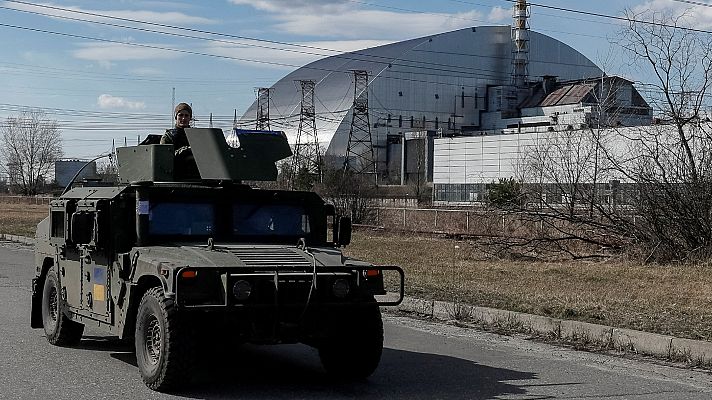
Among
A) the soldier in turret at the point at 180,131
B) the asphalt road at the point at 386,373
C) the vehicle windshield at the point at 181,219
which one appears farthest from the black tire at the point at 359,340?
the soldier in turret at the point at 180,131

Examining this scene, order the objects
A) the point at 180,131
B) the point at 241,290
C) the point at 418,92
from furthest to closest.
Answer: the point at 418,92 < the point at 180,131 < the point at 241,290

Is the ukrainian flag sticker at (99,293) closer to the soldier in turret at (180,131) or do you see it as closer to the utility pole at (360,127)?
the soldier in turret at (180,131)

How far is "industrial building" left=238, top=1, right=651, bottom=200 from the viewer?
93188mm

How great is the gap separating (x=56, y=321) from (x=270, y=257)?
11.2ft

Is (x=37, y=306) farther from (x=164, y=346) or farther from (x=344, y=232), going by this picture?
(x=164, y=346)

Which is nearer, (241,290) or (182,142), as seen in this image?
(241,290)

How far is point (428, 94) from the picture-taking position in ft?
324

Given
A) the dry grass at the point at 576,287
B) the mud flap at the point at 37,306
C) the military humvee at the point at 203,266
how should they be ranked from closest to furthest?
the military humvee at the point at 203,266, the mud flap at the point at 37,306, the dry grass at the point at 576,287

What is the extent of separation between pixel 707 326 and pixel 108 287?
7380 mm

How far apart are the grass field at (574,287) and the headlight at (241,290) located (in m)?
5.93

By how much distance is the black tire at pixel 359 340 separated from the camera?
8.54m

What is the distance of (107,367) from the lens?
9.12 m

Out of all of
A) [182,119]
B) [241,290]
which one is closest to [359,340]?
[241,290]

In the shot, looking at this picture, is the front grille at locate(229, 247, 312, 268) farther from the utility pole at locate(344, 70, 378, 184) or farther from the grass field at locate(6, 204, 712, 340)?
the utility pole at locate(344, 70, 378, 184)
